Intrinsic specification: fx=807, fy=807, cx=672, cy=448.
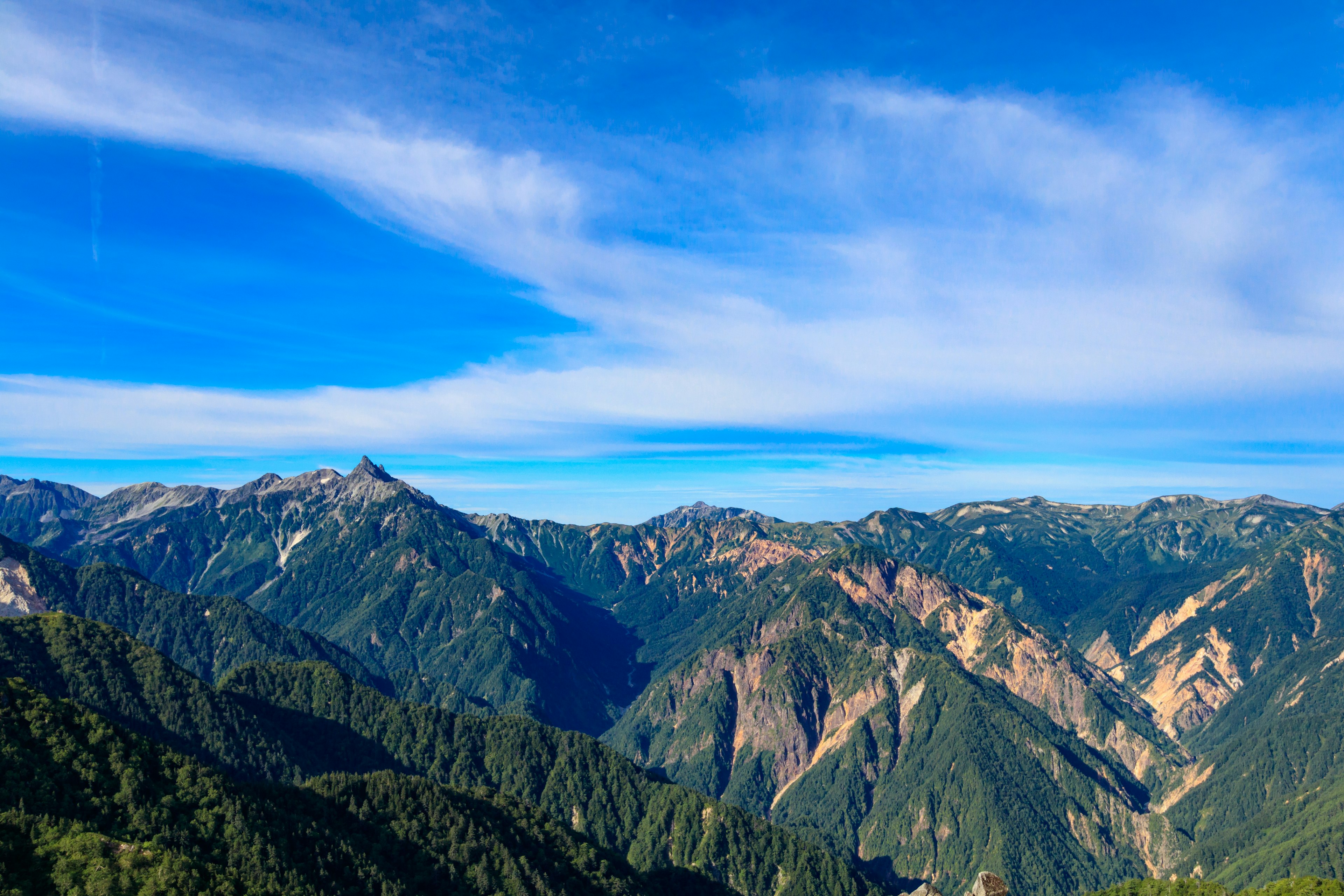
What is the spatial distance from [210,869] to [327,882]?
2540cm

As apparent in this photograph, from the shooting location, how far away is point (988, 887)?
96.7m

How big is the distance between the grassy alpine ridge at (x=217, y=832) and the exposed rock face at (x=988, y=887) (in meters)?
111

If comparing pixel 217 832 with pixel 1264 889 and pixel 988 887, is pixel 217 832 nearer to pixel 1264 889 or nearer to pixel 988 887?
pixel 988 887

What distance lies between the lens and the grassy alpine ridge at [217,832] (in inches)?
4715

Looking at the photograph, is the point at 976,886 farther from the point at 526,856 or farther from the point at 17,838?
the point at 17,838

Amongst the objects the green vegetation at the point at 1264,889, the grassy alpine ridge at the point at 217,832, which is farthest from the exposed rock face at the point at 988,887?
the grassy alpine ridge at the point at 217,832

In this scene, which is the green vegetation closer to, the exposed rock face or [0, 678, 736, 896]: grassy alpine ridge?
the exposed rock face

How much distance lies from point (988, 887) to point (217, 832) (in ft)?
427

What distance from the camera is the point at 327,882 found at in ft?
494

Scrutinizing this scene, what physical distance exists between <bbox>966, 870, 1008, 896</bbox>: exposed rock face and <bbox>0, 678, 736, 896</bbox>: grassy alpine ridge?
111m

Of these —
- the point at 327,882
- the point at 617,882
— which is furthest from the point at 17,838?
the point at 617,882

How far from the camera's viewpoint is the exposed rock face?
96688 millimetres

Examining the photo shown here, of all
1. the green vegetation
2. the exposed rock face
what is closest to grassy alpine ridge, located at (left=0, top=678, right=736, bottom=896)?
the exposed rock face

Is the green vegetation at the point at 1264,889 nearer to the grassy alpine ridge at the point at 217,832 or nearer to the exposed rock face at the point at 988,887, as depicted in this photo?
the exposed rock face at the point at 988,887
